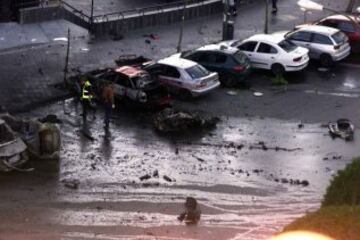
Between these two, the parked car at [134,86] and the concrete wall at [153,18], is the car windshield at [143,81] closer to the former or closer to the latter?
the parked car at [134,86]

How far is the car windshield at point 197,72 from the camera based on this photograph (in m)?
23.7

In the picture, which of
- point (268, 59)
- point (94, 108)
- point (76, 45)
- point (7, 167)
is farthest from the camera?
point (76, 45)

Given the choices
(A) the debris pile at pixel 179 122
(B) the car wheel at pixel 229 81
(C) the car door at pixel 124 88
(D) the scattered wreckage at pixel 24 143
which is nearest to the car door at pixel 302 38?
(B) the car wheel at pixel 229 81

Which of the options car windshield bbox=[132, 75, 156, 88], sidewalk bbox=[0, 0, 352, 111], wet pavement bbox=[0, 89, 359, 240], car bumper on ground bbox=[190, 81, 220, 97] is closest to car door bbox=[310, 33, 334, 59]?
sidewalk bbox=[0, 0, 352, 111]

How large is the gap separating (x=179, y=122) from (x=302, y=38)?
9448mm

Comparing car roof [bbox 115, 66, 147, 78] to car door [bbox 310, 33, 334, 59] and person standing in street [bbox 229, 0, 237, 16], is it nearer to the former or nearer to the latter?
car door [bbox 310, 33, 334, 59]

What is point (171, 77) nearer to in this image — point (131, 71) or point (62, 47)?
point (131, 71)

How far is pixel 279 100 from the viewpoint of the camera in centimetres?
2395

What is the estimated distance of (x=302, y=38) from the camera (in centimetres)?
2848

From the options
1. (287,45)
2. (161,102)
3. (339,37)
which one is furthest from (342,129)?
(339,37)

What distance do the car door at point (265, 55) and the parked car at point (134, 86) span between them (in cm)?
521

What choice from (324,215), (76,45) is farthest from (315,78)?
(324,215)

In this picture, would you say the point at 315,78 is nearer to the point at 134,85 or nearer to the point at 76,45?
the point at 134,85

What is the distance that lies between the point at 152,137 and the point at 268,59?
7.57 meters
